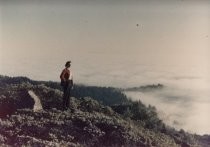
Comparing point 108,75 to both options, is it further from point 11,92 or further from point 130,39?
point 11,92

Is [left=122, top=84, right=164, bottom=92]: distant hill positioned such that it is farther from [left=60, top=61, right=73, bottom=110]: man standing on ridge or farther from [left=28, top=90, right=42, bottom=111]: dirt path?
[left=28, top=90, right=42, bottom=111]: dirt path

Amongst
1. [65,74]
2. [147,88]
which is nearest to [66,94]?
[65,74]

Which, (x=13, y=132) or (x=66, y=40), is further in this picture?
(x=66, y=40)

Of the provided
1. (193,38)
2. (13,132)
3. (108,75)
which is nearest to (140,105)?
(108,75)

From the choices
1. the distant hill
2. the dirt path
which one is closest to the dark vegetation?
the dirt path

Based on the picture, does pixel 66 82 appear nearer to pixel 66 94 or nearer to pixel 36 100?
pixel 66 94
